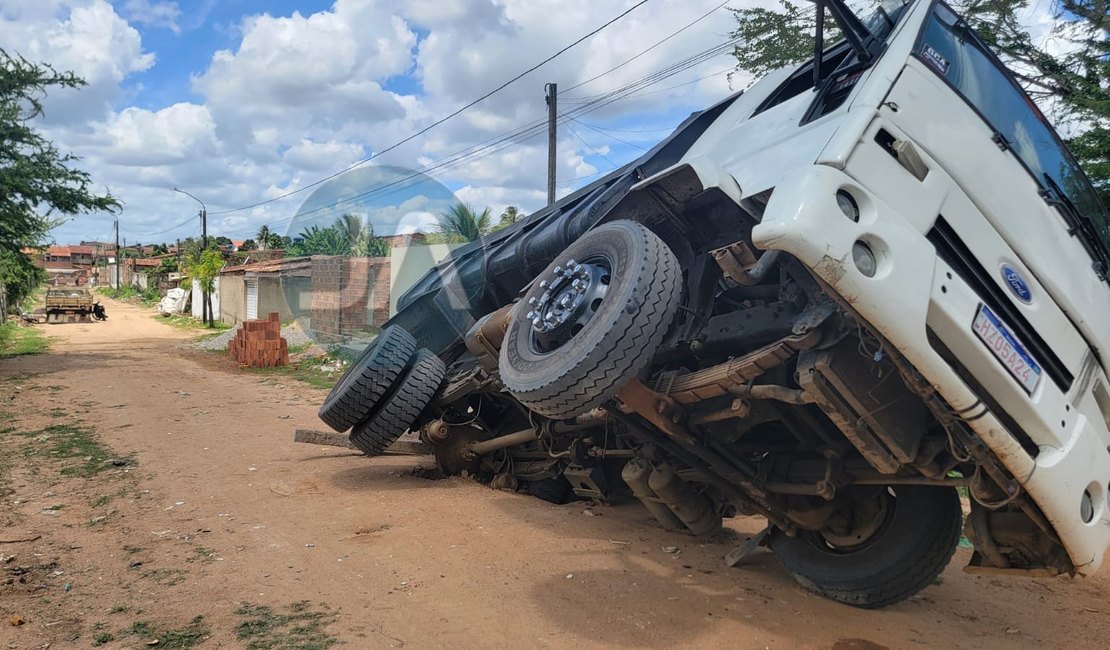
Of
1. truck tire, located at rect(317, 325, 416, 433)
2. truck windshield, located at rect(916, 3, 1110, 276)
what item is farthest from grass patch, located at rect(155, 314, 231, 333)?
truck windshield, located at rect(916, 3, 1110, 276)

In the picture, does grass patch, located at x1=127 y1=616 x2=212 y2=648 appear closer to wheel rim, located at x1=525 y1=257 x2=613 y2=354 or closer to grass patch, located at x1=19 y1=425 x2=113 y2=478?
wheel rim, located at x1=525 y1=257 x2=613 y2=354

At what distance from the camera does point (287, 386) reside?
44.9 ft

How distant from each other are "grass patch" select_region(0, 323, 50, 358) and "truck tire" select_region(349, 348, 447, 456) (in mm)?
16970

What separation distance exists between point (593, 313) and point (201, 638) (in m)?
2.27

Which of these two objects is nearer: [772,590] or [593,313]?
[593,313]

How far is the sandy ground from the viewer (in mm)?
3496

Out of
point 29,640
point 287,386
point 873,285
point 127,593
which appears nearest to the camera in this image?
point 873,285

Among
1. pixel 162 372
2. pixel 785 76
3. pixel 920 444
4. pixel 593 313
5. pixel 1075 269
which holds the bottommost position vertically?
pixel 162 372

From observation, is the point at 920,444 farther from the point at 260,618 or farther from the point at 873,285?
the point at 260,618

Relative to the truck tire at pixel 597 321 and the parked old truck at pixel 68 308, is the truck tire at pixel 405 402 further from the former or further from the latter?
the parked old truck at pixel 68 308

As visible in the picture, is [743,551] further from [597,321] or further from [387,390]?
[387,390]

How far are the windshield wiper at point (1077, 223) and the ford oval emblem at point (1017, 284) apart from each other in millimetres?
499

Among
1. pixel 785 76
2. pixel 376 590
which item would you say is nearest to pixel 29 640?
pixel 376 590

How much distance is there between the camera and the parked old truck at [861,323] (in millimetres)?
2562
